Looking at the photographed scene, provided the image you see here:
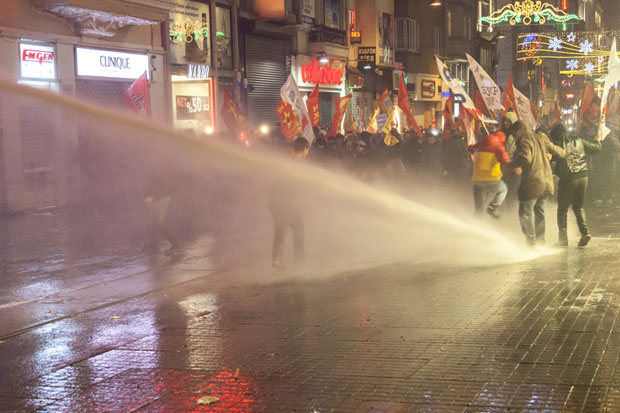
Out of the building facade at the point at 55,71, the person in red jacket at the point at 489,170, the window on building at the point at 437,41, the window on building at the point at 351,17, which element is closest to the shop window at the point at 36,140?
the building facade at the point at 55,71

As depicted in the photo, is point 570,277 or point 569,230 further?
point 569,230

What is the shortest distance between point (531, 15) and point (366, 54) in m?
10.9

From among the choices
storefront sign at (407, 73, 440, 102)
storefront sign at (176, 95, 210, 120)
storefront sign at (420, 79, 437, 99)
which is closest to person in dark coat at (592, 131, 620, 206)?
storefront sign at (176, 95, 210, 120)

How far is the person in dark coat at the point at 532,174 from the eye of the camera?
1115 cm

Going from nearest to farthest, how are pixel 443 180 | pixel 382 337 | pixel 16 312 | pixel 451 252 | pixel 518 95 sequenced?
pixel 382 337, pixel 16 312, pixel 451 252, pixel 443 180, pixel 518 95

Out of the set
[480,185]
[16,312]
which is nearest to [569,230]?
[480,185]

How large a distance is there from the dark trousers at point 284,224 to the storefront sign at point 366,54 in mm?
28405

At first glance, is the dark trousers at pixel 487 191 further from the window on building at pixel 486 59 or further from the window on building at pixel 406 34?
the window on building at pixel 486 59

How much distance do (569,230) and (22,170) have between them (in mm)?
11800

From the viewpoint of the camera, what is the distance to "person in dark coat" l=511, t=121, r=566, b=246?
36.6ft

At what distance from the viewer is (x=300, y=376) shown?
5.70 metres

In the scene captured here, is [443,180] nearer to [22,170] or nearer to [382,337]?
[22,170]

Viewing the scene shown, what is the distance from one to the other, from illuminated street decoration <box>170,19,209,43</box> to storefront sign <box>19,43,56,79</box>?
5622 mm

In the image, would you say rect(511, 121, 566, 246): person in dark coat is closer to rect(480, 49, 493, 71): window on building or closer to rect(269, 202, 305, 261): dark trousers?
rect(269, 202, 305, 261): dark trousers
